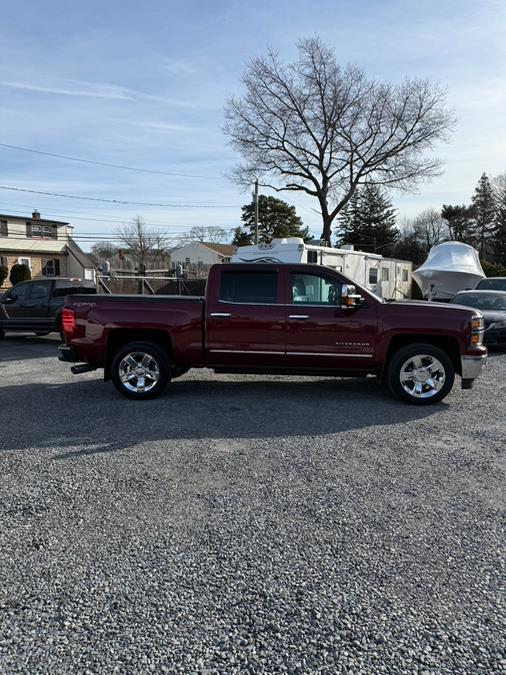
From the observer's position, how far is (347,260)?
56.9 ft

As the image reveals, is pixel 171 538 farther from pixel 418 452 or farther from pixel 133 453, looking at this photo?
pixel 418 452

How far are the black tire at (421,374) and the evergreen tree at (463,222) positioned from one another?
6645 centimetres

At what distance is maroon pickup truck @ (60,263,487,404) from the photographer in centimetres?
693

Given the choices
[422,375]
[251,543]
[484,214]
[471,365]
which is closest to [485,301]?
[471,365]

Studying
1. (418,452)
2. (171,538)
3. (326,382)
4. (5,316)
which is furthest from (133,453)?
(5,316)

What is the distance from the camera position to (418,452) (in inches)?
199

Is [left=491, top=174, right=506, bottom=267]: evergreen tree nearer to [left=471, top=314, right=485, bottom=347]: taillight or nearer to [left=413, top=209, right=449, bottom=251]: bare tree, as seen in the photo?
[left=413, top=209, right=449, bottom=251]: bare tree

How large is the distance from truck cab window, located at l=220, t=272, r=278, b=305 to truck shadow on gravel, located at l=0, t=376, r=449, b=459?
4.59 feet

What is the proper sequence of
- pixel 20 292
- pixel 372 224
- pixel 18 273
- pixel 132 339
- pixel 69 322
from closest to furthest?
pixel 69 322, pixel 132 339, pixel 20 292, pixel 18 273, pixel 372 224

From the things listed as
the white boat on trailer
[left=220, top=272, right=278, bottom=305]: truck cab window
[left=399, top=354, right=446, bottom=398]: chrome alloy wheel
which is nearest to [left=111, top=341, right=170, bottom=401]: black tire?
[left=220, top=272, right=278, bottom=305]: truck cab window

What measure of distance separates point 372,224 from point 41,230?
3741 cm

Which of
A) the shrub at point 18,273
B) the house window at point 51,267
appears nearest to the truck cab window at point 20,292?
the shrub at point 18,273

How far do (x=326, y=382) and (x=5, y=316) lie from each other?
10.1 m

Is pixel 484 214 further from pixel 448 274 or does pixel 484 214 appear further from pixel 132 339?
pixel 132 339
